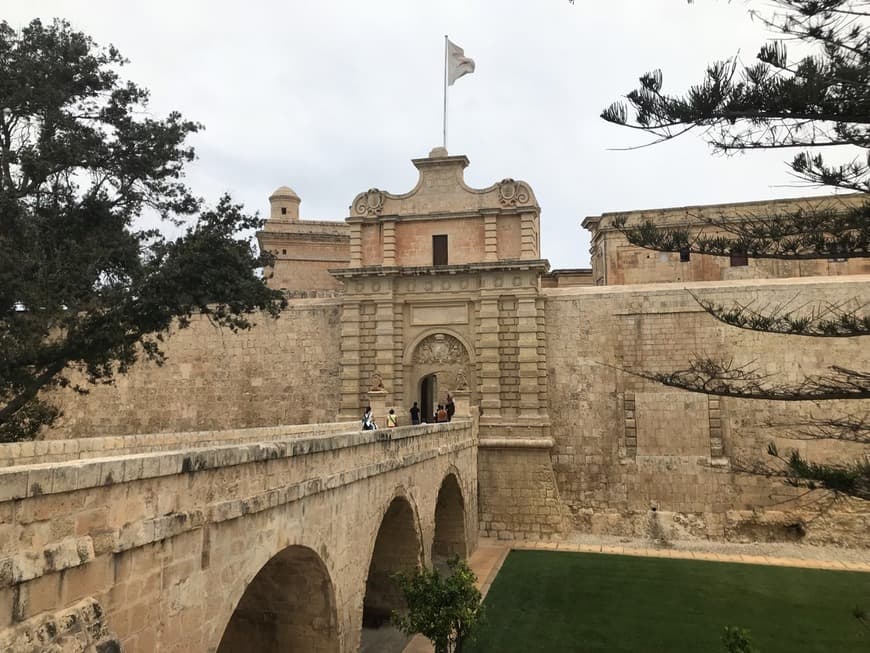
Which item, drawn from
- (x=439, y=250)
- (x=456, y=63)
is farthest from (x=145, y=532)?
(x=456, y=63)

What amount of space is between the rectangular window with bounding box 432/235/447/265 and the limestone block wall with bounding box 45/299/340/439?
3.33 meters

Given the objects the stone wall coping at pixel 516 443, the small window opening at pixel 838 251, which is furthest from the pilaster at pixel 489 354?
the small window opening at pixel 838 251

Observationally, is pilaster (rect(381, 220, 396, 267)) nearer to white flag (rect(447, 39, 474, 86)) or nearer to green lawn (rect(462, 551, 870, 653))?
white flag (rect(447, 39, 474, 86))

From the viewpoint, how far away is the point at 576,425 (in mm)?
17406

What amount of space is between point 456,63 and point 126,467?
1876 cm

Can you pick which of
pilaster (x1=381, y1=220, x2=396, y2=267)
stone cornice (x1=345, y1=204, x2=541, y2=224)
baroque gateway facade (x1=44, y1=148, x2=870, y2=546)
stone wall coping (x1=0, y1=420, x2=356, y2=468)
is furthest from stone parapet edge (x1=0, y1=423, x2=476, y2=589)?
stone cornice (x1=345, y1=204, x2=541, y2=224)

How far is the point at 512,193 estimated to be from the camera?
1783cm

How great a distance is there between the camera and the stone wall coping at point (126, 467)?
3.34 meters

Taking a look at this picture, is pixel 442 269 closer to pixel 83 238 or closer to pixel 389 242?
pixel 389 242

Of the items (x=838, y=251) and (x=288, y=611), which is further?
→ (x=288, y=611)

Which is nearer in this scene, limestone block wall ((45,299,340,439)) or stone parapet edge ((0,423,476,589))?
stone parapet edge ((0,423,476,589))

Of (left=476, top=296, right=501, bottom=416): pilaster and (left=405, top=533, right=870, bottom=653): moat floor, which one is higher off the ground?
(left=476, top=296, right=501, bottom=416): pilaster

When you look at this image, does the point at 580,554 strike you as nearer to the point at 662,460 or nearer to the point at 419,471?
the point at 662,460

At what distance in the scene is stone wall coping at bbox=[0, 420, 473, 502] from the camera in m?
3.34
